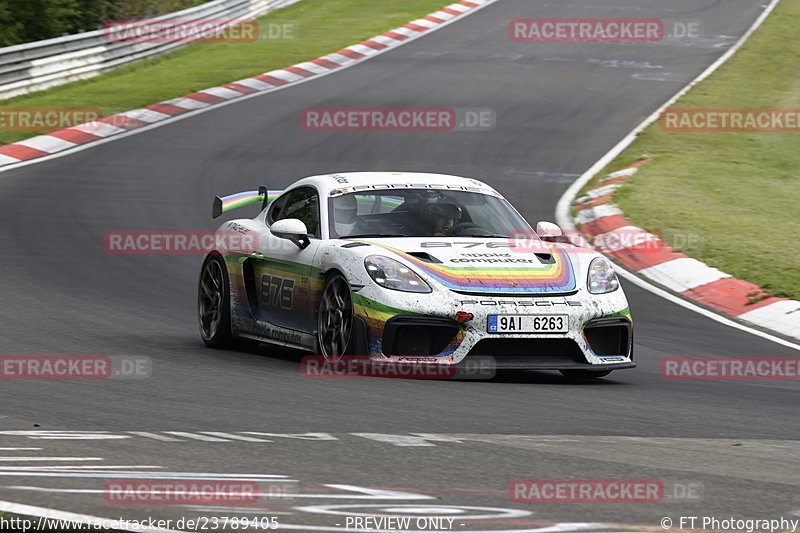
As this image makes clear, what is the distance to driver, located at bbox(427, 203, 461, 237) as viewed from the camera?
9.34 m

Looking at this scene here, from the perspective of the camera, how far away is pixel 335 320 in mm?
8711

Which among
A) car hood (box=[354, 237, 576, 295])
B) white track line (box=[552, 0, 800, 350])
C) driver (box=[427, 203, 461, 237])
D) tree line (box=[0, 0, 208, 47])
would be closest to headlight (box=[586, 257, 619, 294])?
car hood (box=[354, 237, 576, 295])

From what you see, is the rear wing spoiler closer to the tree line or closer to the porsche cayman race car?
the porsche cayman race car

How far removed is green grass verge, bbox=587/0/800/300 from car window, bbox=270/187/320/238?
434cm

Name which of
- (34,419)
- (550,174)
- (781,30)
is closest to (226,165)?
(550,174)

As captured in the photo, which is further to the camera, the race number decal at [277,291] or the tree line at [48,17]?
the tree line at [48,17]

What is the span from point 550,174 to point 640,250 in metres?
4.57

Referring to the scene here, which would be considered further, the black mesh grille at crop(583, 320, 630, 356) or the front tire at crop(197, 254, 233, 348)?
the front tire at crop(197, 254, 233, 348)

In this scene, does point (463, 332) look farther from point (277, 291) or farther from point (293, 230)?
point (277, 291)

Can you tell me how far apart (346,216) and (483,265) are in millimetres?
1228

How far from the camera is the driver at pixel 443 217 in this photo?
30.6 feet

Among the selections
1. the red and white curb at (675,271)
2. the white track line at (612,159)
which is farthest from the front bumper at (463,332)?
the red and white curb at (675,271)

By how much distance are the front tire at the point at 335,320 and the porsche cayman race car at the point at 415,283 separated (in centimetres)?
1

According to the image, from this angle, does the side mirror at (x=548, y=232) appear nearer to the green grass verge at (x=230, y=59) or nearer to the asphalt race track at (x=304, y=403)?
the asphalt race track at (x=304, y=403)
